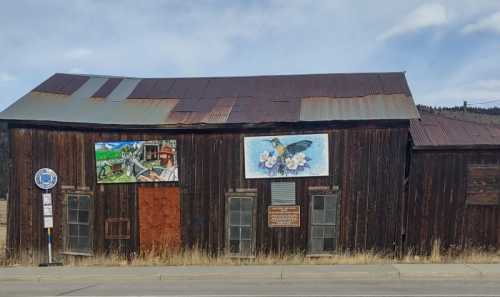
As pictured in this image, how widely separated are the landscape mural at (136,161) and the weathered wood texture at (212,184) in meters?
0.20

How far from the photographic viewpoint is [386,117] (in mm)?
14367

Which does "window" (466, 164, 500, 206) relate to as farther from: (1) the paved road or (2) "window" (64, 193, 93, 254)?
(2) "window" (64, 193, 93, 254)

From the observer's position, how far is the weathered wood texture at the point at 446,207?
1412 cm

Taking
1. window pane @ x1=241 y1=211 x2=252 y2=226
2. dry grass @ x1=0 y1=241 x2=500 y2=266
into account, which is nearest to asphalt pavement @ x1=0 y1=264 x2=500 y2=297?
dry grass @ x1=0 y1=241 x2=500 y2=266

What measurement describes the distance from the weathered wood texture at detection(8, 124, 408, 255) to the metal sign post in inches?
18.6

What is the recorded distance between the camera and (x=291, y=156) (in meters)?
14.6

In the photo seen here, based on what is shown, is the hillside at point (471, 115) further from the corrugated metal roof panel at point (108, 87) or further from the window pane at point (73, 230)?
the window pane at point (73, 230)

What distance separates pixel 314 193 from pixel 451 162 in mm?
4140

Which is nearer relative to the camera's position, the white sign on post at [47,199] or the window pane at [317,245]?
the white sign on post at [47,199]

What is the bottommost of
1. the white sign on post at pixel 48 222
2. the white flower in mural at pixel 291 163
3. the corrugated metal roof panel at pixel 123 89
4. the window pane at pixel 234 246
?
the window pane at pixel 234 246

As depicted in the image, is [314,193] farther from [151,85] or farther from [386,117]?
[151,85]

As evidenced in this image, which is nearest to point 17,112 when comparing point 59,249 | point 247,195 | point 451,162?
point 59,249

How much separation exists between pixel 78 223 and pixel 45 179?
5.77 ft

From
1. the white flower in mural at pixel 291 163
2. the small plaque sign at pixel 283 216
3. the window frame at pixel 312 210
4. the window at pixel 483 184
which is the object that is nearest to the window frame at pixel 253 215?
the small plaque sign at pixel 283 216
